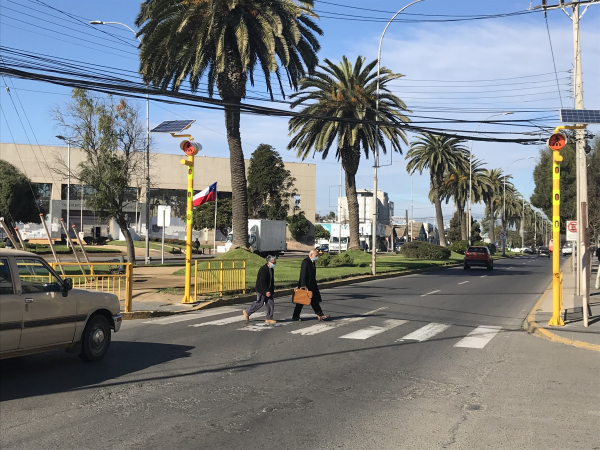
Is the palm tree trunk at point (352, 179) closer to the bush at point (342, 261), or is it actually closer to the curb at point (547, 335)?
the bush at point (342, 261)

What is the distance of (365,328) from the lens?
13.7 m

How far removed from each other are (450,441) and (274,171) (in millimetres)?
71929

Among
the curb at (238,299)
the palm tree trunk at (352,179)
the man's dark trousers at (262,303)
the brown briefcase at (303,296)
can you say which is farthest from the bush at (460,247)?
the man's dark trousers at (262,303)

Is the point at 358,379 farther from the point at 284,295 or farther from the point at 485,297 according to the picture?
the point at 485,297

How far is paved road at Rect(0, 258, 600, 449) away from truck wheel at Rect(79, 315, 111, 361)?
10.1 inches

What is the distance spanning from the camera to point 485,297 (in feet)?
71.3

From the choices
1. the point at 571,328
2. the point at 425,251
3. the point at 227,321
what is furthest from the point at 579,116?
the point at 425,251

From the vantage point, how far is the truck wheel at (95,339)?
367 inches

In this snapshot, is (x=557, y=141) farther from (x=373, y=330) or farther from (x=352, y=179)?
(x=352, y=179)

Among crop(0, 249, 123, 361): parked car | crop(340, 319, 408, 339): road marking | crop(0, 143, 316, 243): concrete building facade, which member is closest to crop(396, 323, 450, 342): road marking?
crop(340, 319, 408, 339): road marking

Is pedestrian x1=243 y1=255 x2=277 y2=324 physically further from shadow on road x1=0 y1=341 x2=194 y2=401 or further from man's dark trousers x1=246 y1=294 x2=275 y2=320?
shadow on road x1=0 y1=341 x2=194 y2=401

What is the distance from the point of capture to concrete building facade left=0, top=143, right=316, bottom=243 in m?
79.2

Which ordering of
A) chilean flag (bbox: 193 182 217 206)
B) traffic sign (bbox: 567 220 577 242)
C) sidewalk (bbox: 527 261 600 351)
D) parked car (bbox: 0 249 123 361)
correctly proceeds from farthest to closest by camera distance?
chilean flag (bbox: 193 182 217 206) < traffic sign (bbox: 567 220 577 242) < sidewalk (bbox: 527 261 600 351) < parked car (bbox: 0 249 123 361)


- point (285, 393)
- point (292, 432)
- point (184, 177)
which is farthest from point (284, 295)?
point (184, 177)
